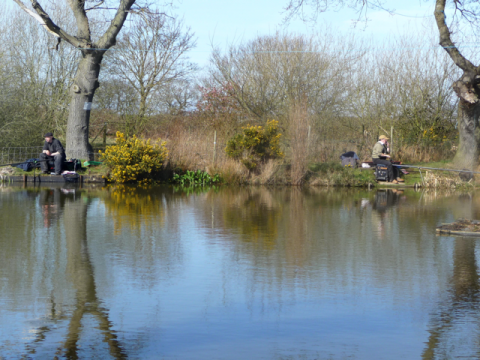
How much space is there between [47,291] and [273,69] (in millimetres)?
28246

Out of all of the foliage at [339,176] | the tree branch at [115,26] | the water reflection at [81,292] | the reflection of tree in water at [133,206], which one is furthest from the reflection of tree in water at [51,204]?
the foliage at [339,176]

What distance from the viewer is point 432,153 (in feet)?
95.9

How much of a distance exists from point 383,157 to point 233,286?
1763cm

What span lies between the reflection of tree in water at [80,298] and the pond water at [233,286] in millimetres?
20

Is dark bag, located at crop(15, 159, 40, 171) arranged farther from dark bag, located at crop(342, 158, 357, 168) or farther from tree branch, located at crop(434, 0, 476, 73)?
tree branch, located at crop(434, 0, 476, 73)

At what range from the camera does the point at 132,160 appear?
22.6m

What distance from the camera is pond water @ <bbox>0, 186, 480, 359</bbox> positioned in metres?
5.14

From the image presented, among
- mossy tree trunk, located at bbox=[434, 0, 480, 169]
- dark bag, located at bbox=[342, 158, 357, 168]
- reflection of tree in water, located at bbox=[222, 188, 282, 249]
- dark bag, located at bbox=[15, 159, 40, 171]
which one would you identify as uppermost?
mossy tree trunk, located at bbox=[434, 0, 480, 169]

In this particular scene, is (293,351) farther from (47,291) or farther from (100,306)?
(47,291)

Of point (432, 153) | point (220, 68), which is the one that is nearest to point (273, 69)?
point (220, 68)

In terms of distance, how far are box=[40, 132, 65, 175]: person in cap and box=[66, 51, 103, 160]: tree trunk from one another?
11.5 feet

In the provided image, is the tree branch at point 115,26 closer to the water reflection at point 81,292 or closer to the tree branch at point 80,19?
the tree branch at point 80,19

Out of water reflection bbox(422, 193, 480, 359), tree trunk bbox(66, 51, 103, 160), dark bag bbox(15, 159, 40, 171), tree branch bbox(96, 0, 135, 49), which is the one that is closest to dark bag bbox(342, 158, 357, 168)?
tree trunk bbox(66, 51, 103, 160)

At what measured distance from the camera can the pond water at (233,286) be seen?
16.9ft
